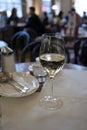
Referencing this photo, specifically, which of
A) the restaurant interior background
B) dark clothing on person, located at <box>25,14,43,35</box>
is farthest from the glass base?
the restaurant interior background

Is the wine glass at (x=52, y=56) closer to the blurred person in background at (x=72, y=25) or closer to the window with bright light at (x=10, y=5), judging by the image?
the blurred person in background at (x=72, y=25)

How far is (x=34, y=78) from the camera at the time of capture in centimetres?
98

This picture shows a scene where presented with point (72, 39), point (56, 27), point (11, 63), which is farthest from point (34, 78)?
point (56, 27)

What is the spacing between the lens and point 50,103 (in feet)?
2.76

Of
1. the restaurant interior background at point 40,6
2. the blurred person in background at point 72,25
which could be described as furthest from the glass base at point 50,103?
the restaurant interior background at point 40,6

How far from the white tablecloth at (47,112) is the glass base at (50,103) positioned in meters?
0.02

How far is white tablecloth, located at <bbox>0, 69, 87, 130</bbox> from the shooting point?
0.70 m

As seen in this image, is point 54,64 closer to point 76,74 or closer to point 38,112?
point 38,112

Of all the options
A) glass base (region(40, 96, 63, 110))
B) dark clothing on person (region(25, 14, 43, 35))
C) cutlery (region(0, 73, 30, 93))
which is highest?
cutlery (region(0, 73, 30, 93))

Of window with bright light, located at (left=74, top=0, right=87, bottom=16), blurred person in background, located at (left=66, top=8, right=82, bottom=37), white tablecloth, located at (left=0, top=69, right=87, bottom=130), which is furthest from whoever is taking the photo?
window with bright light, located at (left=74, top=0, right=87, bottom=16)

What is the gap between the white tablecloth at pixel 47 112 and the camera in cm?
70

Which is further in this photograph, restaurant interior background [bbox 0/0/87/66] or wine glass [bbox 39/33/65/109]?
restaurant interior background [bbox 0/0/87/66]

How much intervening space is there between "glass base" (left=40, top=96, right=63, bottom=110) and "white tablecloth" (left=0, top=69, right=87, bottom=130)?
0.02 meters

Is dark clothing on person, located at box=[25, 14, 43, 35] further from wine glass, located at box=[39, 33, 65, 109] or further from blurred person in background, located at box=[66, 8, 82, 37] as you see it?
wine glass, located at box=[39, 33, 65, 109]
